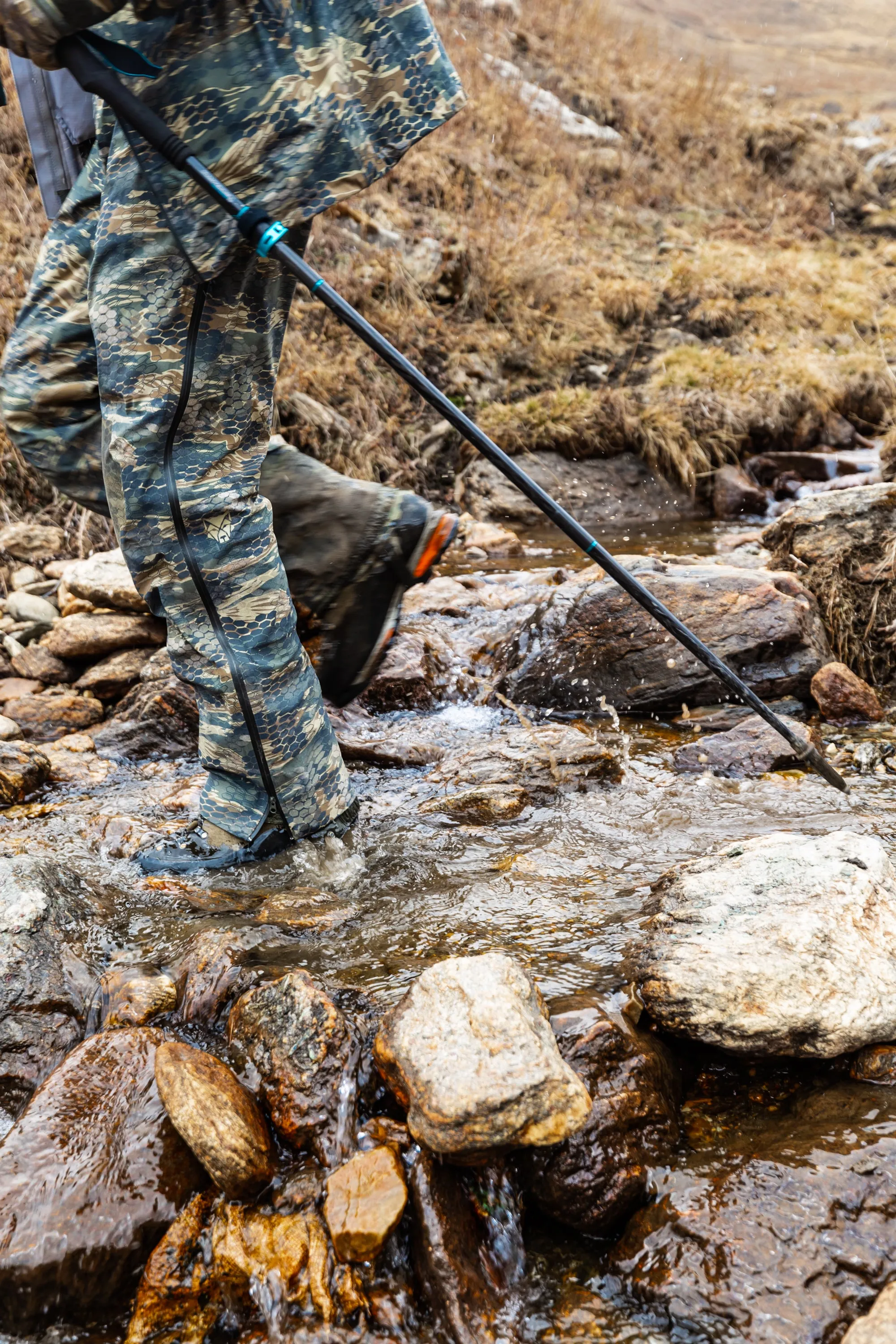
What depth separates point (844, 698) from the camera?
3660mm

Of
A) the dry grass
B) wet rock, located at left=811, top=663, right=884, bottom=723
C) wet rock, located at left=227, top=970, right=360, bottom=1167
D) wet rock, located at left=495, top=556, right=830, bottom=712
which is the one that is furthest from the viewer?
the dry grass

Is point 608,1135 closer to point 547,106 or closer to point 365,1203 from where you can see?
point 365,1203

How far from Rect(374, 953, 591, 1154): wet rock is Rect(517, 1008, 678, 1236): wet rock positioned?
0.23 ft

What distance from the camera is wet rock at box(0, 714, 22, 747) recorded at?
365 cm

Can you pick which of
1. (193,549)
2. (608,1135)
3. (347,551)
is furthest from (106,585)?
(608,1135)

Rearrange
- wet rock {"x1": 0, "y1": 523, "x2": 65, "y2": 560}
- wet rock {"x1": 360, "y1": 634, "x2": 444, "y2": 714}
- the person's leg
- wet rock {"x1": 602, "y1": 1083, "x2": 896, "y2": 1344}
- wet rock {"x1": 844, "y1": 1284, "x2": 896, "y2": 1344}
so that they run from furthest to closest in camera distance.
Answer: wet rock {"x1": 0, "y1": 523, "x2": 65, "y2": 560}
wet rock {"x1": 360, "y1": 634, "x2": 444, "y2": 714}
the person's leg
wet rock {"x1": 602, "y1": 1083, "x2": 896, "y2": 1344}
wet rock {"x1": 844, "y1": 1284, "x2": 896, "y2": 1344}

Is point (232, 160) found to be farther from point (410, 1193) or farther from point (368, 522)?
point (410, 1193)

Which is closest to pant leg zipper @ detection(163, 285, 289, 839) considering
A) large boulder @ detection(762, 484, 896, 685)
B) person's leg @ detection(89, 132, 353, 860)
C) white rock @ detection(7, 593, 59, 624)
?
person's leg @ detection(89, 132, 353, 860)

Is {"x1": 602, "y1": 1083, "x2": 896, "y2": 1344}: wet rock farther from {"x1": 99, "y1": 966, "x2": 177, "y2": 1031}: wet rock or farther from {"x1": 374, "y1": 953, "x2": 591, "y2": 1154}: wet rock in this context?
{"x1": 99, "y1": 966, "x2": 177, "y2": 1031}: wet rock

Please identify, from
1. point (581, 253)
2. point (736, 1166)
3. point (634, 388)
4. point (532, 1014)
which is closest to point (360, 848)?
point (532, 1014)

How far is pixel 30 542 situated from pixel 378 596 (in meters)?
3.67

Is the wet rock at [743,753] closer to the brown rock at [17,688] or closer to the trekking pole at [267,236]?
the trekking pole at [267,236]

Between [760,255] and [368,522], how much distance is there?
12.3 meters

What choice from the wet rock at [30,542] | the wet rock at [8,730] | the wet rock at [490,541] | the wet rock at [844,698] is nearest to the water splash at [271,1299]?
the wet rock at [8,730]
